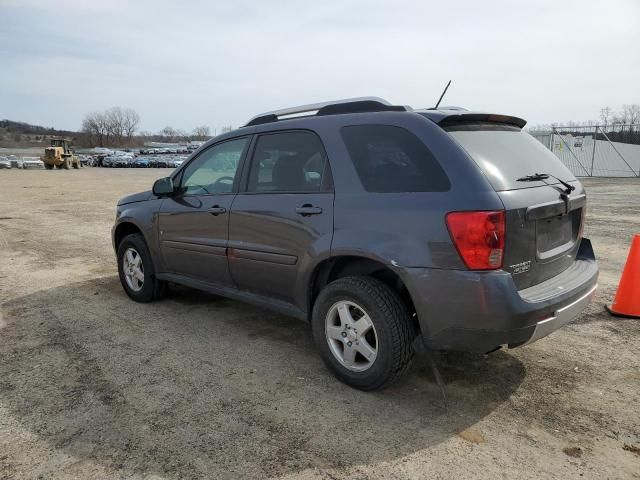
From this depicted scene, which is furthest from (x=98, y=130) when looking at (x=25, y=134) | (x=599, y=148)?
(x=599, y=148)

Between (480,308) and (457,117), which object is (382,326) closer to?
(480,308)

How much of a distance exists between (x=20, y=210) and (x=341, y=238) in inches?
569

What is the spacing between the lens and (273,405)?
10.6 ft

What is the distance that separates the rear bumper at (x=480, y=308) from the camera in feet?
9.20

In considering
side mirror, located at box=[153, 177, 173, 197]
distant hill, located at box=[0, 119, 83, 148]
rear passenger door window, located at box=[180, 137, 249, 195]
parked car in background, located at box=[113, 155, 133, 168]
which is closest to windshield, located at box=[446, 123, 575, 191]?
rear passenger door window, located at box=[180, 137, 249, 195]

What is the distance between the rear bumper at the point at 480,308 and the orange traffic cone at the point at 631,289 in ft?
6.50

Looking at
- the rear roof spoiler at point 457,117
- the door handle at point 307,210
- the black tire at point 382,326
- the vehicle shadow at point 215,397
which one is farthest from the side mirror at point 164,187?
the rear roof spoiler at point 457,117

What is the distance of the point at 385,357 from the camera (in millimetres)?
3148

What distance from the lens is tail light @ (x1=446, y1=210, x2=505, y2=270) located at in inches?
109

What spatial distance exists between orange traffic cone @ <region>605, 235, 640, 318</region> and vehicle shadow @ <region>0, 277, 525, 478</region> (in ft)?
5.35

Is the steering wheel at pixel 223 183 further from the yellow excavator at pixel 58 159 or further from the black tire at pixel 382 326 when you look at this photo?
the yellow excavator at pixel 58 159

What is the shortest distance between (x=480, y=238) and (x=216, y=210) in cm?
238

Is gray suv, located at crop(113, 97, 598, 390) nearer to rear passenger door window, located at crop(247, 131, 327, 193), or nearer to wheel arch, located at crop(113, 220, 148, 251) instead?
rear passenger door window, located at crop(247, 131, 327, 193)

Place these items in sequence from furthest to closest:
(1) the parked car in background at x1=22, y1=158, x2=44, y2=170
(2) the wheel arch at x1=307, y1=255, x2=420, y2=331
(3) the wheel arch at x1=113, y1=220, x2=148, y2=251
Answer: (1) the parked car in background at x1=22, y1=158, x2=44, y2=170, (3) the wheel arch at x1=113, y1=220, x2=148, y2=251, (2) the wheel arch at x1=307, y1=255, x2=420, y2=331
